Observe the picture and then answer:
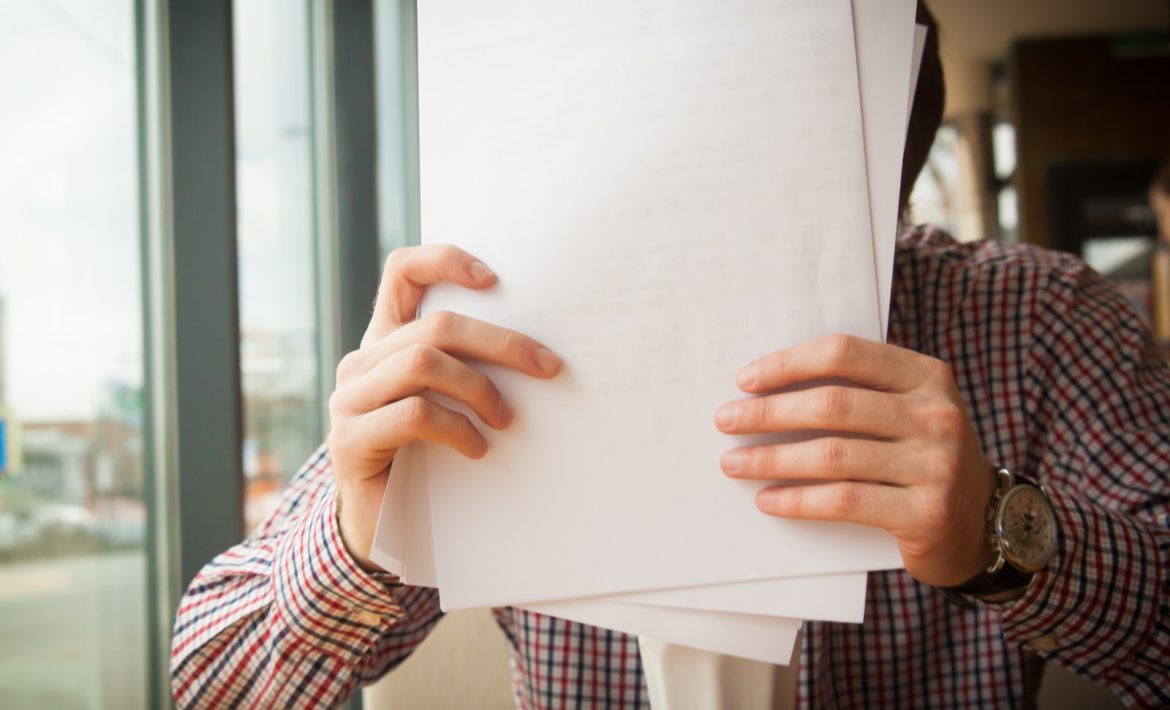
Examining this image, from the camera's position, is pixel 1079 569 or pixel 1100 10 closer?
pixel 1079 569

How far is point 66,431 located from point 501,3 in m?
0.80

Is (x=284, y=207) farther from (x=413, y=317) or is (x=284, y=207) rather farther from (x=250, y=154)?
(x=413, y=317)

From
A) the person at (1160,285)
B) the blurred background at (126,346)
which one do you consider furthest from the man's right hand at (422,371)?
the person at (1160,285)

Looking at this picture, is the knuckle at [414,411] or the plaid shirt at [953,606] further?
the plaid shirt at [953,606]

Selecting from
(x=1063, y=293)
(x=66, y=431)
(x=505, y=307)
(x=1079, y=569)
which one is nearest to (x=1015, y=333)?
(x=1063, y=293)

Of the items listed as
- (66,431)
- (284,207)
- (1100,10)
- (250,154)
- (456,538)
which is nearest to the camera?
(456,538)

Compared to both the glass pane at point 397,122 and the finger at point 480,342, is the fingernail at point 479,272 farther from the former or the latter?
the glass pane at point 397,122

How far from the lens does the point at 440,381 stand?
0.54 metres

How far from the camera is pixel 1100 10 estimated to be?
5.56m

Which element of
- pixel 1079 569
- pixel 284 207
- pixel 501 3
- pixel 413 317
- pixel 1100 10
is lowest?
pixel 1079 569

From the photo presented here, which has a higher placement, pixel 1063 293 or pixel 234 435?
pixel 1063 293

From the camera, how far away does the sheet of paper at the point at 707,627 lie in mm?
535

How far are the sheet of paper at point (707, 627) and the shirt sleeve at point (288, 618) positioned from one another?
212 millimetres

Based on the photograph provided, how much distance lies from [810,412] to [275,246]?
4.68 ft
